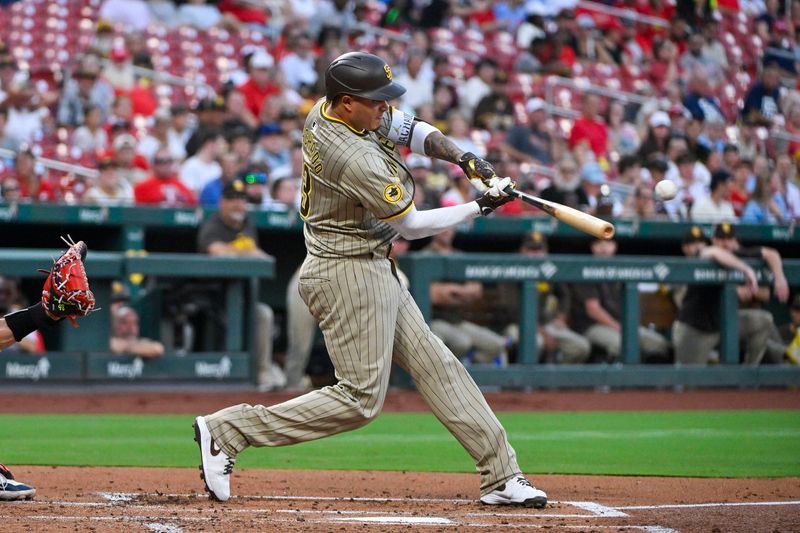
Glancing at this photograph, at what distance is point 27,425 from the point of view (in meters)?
7.67

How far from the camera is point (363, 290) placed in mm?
4461

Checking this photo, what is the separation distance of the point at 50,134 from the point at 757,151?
8.93 metres

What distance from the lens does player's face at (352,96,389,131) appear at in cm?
441

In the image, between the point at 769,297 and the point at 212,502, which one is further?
the point at 769,297

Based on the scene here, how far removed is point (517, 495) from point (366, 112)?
1.58 metres

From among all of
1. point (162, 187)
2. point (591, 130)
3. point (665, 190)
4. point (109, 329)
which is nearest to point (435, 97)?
point (591, 130)

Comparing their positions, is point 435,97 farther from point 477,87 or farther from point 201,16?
point 201,16

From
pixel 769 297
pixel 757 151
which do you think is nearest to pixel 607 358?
pixel 769 297

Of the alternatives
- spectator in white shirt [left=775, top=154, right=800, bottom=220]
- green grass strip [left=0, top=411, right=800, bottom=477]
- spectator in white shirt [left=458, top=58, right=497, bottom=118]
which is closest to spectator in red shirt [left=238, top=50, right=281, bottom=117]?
spectator in white shirt [left=458, top=58, right=497, bottom=118]

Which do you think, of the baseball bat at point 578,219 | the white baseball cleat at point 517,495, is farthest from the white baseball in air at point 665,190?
the white baseball cleat at point 517,495

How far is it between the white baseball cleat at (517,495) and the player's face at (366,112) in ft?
4.87

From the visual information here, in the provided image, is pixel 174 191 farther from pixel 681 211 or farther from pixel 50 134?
pixel 681 211

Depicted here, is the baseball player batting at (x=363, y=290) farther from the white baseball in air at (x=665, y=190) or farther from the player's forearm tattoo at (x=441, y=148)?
the white baseball in air at (x=665, y=190)

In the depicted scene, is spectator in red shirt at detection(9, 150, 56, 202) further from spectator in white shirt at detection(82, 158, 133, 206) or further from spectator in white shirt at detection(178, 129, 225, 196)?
spectator in white shirt at detection(178, 129, 225, 196)
